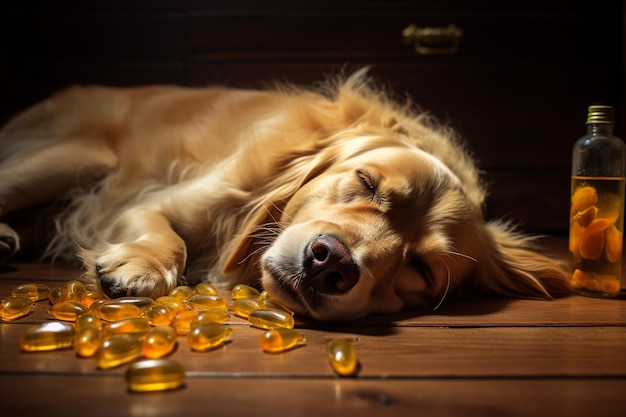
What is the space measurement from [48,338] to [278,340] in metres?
0.41

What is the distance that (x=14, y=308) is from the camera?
1279mm

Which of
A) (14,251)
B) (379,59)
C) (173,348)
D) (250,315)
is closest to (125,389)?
(173,348)

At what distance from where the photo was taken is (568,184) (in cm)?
285

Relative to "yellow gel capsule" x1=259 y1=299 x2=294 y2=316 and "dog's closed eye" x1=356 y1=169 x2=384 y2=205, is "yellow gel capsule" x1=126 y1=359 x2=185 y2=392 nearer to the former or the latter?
"yellow gel capsule" x1=259 y1=299 x2=294 y2=316

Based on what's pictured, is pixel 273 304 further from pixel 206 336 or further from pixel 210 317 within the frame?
pixel 206 336

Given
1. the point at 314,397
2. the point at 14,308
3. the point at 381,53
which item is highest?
the point at 381,53

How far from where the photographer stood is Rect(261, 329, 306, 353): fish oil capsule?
44.0 inches

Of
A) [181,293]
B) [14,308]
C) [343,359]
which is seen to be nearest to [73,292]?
[14,308]

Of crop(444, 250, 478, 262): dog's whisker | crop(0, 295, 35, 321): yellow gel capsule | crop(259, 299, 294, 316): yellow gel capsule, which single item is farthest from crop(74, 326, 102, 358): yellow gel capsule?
crop(444, 250, 478, 262): dog's whisker

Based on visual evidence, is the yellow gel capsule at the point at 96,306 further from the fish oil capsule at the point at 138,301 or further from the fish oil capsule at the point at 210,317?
the fish oil capsule at the point at 210,317

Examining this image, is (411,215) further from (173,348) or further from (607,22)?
(607,22)

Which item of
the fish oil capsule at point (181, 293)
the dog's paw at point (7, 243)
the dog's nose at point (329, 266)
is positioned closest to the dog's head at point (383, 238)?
the dog's nose at point (329, 266)

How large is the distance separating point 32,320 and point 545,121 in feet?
7.69

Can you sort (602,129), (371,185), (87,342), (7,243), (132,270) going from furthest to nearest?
(7,243)
(602,129)
(371,185)
(132,270)
(87,342)
